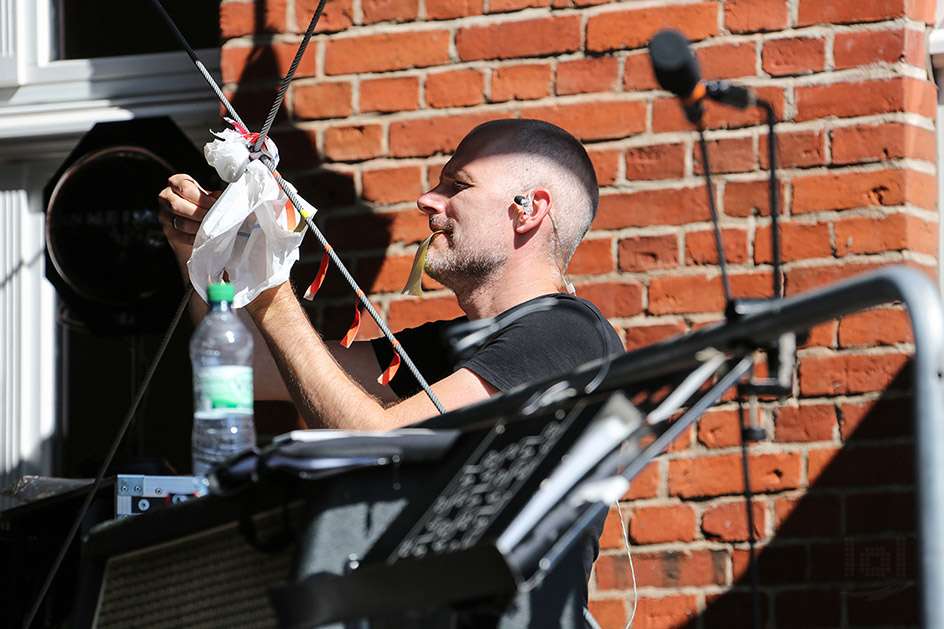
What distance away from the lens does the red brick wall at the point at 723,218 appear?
2215mm

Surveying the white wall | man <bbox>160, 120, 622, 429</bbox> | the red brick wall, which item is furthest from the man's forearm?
the white wall

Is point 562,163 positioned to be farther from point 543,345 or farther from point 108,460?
point 108,460

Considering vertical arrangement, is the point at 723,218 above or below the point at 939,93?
below

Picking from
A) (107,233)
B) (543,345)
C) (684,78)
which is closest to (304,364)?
(543,345)

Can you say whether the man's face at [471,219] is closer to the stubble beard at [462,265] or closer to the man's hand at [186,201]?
the stubble beard at [462,265]

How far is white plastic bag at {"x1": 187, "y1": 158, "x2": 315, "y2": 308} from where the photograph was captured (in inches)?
72.8

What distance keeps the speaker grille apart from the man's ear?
1272 millimetres

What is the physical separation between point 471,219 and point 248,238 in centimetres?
57

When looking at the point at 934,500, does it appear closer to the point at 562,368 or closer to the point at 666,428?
the point at 666,428

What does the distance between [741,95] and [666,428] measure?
341 mm

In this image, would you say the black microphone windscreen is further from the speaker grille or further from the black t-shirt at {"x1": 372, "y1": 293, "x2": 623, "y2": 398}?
the black t-shirt at {"x1": 372, "y1": 293, "x2": 623, "y2": 398}

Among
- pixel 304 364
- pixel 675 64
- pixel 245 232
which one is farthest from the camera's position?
pixel 304 364

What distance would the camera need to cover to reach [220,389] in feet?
4.77

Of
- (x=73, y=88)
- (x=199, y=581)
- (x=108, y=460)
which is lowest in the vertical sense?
(x=199, y=581)
